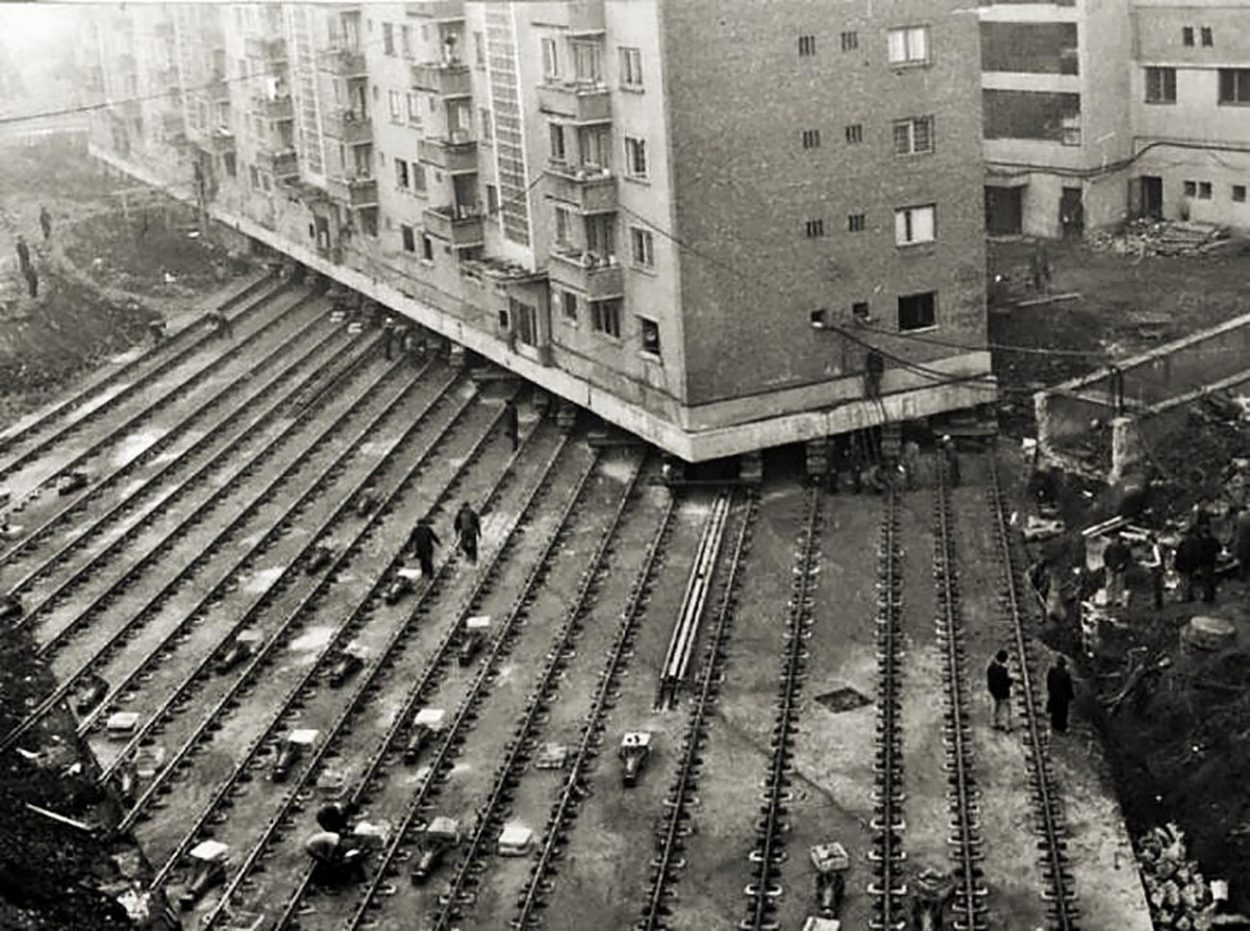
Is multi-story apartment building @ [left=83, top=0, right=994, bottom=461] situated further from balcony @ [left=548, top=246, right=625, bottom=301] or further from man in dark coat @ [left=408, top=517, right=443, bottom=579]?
man in dark coat @ [left=408, top=517, right=443, bottom=579]

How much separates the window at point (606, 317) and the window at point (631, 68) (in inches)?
192

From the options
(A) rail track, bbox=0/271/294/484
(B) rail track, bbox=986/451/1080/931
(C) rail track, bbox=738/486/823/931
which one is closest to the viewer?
(B) rail track, bbox=986/451/1080/931

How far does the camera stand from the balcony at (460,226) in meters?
47.9

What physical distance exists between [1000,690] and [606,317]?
702 inches

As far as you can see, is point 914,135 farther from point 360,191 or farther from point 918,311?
point 360,191

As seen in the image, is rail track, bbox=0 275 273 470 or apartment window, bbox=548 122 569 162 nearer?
apartment window, bbox=548 122 569 162

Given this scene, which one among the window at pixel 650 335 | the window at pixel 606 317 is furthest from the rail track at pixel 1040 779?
the window at pixel 606 317

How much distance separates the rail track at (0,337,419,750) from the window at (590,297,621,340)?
23.0 feet

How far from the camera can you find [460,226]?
157ft

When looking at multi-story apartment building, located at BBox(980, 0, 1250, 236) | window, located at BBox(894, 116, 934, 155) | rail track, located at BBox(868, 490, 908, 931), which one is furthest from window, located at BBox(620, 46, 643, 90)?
multi-story apartment building, located at BBox(980, 0, 1250, 236)

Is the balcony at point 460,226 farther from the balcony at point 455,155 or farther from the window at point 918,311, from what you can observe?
the window at point 918,311

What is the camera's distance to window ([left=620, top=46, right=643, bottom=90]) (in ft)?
124

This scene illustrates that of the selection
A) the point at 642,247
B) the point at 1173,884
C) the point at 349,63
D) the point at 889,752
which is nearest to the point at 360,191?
the point at 349,63

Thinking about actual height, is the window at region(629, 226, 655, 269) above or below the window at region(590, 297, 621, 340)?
above
